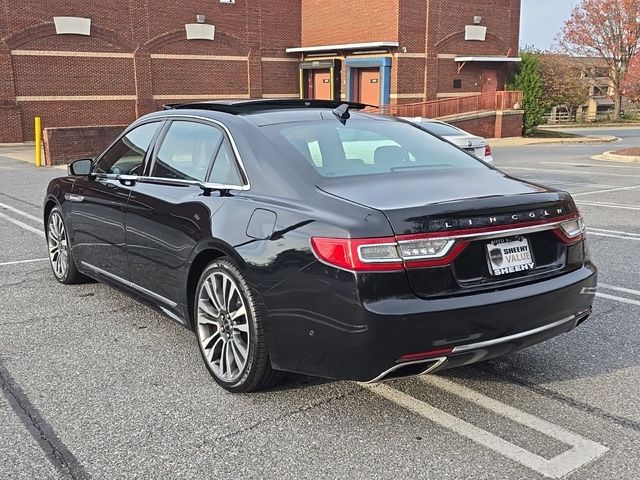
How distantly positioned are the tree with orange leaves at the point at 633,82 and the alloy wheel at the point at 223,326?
5116 centimetres

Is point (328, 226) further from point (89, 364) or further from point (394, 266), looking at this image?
point (89, 364)

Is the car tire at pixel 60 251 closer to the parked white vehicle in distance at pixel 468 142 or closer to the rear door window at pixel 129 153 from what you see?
the rear door window at pixel 129 153

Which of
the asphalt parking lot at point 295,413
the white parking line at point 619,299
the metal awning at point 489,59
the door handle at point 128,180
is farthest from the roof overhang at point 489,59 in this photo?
the door handle at point 128,180

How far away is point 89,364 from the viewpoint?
4.25m

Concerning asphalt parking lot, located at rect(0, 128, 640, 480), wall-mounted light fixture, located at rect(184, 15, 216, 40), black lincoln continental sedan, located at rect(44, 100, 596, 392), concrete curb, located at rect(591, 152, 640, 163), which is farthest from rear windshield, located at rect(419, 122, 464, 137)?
wall-mounted light fixture, located at rect(184, 15, 216, 40)

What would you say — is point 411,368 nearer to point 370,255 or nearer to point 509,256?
point 370,255

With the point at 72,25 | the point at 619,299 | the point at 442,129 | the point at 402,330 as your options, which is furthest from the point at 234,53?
the point at 402,330

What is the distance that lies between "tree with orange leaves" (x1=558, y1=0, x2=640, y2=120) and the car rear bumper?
51.2 m

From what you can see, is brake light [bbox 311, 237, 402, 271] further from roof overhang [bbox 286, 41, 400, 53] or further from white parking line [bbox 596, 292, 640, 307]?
roof overhang [bbox 286, 41, 400, 53]

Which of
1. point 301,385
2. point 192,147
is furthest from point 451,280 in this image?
point 192,147

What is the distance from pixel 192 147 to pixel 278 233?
132cm

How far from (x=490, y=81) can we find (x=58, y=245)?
101 feet

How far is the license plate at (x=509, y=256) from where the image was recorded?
3.29 metres

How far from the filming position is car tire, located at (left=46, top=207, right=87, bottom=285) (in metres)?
Answer: 5.93
